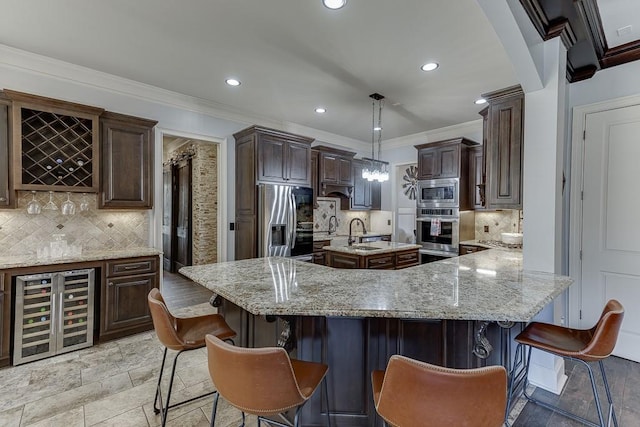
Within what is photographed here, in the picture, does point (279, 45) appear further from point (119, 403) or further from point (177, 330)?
point (119, 403)

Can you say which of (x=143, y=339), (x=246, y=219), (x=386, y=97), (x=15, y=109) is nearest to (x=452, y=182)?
(x=386, y=97)

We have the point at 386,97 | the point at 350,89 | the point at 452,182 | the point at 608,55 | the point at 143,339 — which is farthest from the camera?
the point at 452,182

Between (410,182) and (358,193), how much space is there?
1.11 metres

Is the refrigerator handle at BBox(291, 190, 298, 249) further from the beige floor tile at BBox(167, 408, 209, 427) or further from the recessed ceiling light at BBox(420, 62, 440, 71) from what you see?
the beige floor tile at BBox(167, 408, 209, 427)

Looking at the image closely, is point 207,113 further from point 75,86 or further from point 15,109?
point 15,109

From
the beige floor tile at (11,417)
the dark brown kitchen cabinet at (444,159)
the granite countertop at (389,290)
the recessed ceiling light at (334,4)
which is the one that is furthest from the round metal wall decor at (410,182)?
the beige floor tile at (11,417)

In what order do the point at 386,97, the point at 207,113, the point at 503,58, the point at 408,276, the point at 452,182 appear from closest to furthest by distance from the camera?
the point at 408,276 < the point at 503,58 < the point at 386,97 < the point at 207,113 < the point at 452,182

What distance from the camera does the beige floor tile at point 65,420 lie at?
6.32 ft

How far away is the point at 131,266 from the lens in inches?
127

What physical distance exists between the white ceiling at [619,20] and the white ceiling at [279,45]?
→ 2.33 feet

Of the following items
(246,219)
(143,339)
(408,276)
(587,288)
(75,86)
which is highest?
(75,86)

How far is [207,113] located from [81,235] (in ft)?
7.20

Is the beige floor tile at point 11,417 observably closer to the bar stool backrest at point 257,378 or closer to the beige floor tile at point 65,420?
the beige floor tile at point 65,420

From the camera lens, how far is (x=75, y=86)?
3.31 m
